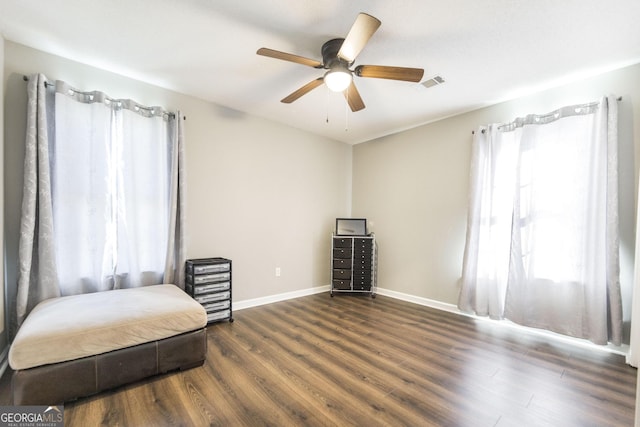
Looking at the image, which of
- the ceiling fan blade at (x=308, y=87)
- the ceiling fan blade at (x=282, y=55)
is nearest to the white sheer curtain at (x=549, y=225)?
the ceiling fan blade at (x=308, y=87)

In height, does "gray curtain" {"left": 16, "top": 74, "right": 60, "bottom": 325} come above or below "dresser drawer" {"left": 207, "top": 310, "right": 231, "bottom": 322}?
above

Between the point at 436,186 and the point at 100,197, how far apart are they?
401cm

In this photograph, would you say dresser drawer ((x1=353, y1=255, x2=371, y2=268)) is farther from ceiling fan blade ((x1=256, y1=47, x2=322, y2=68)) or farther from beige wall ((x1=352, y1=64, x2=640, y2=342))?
ceiling fan blade ((x1=256, y1=47, x2=322, y2=68))

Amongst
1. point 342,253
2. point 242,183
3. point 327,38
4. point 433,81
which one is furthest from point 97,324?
point 433,81

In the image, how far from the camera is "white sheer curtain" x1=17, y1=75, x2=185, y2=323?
2.24 meters

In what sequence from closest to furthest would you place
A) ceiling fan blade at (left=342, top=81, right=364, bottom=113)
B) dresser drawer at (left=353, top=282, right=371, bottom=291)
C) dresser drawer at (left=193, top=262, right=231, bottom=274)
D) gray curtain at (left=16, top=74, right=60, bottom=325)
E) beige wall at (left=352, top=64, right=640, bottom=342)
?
gray curtain at (left=16, top=74, right=60, bottom=325), ceiling fan blade at (left=342, top=81, right=364, bottom=113), beige wall at (left=352, top=64, right=640, bottom=342), dresser drawer at (left=193, top=262, right=231, bottom=274), dresser drawer at (left=353, top=282, right=371, bottom=291)

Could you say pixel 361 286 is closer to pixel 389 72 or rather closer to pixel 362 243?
pixel 362 243

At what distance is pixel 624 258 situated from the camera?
2428mm

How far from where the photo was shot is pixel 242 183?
3.65m

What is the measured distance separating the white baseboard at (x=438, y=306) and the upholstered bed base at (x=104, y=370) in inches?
55.5

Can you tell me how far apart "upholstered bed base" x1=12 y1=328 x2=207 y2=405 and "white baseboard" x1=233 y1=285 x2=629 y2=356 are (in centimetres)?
141

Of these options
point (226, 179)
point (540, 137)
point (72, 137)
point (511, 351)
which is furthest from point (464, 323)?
point (72, 137)

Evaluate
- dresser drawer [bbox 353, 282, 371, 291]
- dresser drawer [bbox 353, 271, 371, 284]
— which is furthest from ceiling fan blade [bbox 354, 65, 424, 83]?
dresser drawer [bbox 353, 282, 371, 291]

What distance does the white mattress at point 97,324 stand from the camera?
5.36 feet
